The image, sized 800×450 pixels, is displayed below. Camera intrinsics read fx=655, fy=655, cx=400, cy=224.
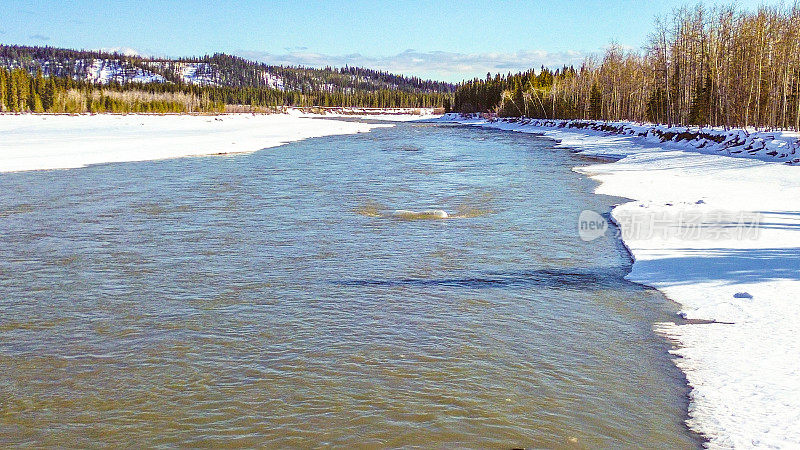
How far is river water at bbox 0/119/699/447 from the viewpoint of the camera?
593 centimetres

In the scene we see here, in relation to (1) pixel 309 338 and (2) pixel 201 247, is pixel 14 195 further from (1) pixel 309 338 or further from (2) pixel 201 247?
(1) pixel 309 338

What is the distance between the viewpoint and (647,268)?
11422mm

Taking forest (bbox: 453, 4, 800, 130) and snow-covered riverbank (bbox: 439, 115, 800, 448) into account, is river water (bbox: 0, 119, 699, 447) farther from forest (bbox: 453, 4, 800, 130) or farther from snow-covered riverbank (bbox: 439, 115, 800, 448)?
forest (bbox: 453, 4, 800, 130)

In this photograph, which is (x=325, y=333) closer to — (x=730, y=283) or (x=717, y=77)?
(x=730, y=283)

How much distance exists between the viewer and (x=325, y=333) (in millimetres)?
8352

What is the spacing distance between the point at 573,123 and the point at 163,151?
55750 mm

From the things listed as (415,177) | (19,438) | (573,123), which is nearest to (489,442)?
(19,438)

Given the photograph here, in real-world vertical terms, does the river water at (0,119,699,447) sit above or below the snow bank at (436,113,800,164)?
below

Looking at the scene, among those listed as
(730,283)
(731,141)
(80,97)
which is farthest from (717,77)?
(80,97)

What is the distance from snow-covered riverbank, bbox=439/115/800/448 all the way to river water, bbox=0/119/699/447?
0.37 meters

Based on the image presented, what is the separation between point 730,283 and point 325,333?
20.3 ft

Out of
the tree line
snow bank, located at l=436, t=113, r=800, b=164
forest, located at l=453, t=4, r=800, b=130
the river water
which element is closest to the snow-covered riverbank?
the river water

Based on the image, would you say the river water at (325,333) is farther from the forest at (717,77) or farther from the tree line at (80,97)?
the tree line at (80,97)

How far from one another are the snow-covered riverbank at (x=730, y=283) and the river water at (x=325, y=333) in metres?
0.37
